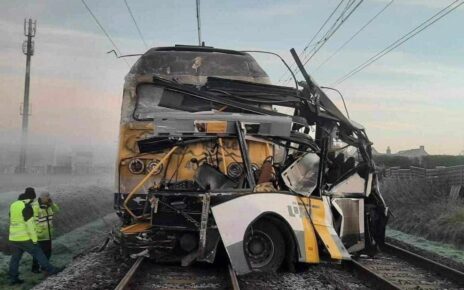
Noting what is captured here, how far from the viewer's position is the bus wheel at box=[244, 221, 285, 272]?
8.30m

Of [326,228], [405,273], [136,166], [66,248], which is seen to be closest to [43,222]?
[136,166]

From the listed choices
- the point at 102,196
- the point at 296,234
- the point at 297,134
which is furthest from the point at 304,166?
the point at 102,196

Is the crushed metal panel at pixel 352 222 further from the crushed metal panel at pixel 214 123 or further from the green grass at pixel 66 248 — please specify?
the green grass at pixel 66 248

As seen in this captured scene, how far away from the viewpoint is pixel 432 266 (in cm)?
1002

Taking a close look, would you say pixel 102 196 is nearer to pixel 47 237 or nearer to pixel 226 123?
pixel 47 237

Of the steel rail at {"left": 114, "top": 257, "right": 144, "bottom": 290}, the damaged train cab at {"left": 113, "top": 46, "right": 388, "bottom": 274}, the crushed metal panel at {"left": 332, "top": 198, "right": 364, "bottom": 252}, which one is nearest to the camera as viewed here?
the steel rail at {"left": 114, "top": 257, "right": 144, "bottom": 290}

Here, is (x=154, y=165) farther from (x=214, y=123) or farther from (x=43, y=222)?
(x=43, y=222)

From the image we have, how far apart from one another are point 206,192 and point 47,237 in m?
4.23

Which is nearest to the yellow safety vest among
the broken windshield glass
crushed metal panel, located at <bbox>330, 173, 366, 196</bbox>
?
the broken windshield glass

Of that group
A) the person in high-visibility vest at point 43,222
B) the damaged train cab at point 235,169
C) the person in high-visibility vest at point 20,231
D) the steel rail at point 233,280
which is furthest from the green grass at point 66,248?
the steel rail at point 233,280

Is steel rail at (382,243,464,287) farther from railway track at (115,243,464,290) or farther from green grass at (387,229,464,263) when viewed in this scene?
green grass at (387,229,464,263)

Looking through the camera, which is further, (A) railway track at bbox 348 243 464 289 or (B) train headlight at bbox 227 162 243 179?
(B) train headlight at bbox 227 162 243 179

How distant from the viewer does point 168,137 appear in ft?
28.8

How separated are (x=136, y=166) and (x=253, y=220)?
2.45 meters
